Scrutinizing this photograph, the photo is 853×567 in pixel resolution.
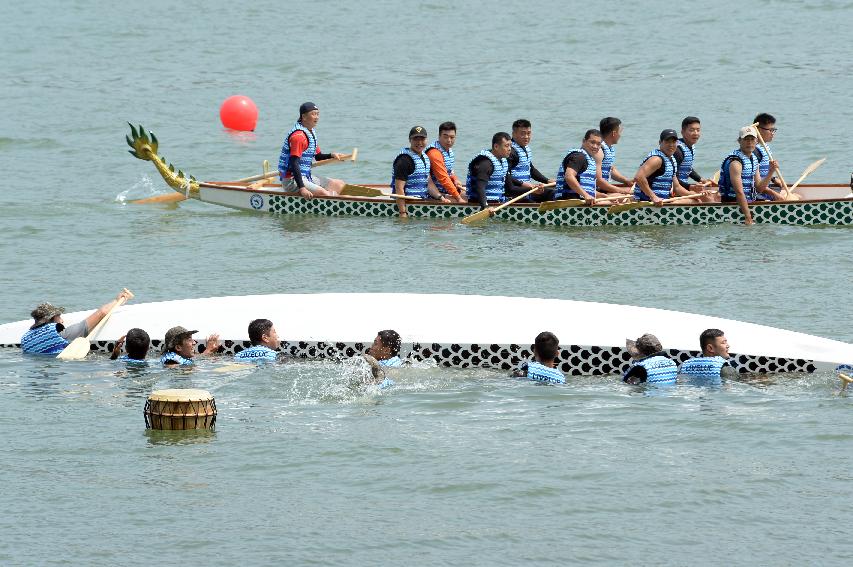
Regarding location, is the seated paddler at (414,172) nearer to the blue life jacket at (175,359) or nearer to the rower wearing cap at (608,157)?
the rower wearing cap at (608,157)

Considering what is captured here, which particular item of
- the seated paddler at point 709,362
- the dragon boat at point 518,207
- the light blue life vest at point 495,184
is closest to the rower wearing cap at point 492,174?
the light blue life vest at point 495,184

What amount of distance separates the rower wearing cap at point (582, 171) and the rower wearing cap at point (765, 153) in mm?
2236

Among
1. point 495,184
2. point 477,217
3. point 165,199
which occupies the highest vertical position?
point 495,184

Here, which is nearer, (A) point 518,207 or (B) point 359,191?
(A) point 518,207

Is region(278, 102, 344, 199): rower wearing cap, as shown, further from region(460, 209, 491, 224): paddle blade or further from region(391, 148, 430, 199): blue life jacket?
region(460, 209, 491, 224): paddle blade

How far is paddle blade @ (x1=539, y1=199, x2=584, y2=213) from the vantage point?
21.2 meters

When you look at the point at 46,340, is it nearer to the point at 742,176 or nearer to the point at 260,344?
the point at 260,344

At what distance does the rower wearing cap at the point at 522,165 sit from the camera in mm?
21266

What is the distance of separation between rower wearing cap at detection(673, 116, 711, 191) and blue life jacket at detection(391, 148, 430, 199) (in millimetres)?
3568

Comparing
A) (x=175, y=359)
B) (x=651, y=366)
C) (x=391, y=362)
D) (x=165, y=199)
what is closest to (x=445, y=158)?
(x=165, y=199)

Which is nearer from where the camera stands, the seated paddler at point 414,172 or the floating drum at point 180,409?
the floating drum at point 180,409

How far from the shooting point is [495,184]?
21.4 m

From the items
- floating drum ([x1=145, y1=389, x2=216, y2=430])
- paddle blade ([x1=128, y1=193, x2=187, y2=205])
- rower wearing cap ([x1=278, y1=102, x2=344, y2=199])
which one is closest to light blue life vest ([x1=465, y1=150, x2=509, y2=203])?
rower wearing cap ([x1=278, y1=102, x2=344, y2=199])

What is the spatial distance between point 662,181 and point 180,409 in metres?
10.7
